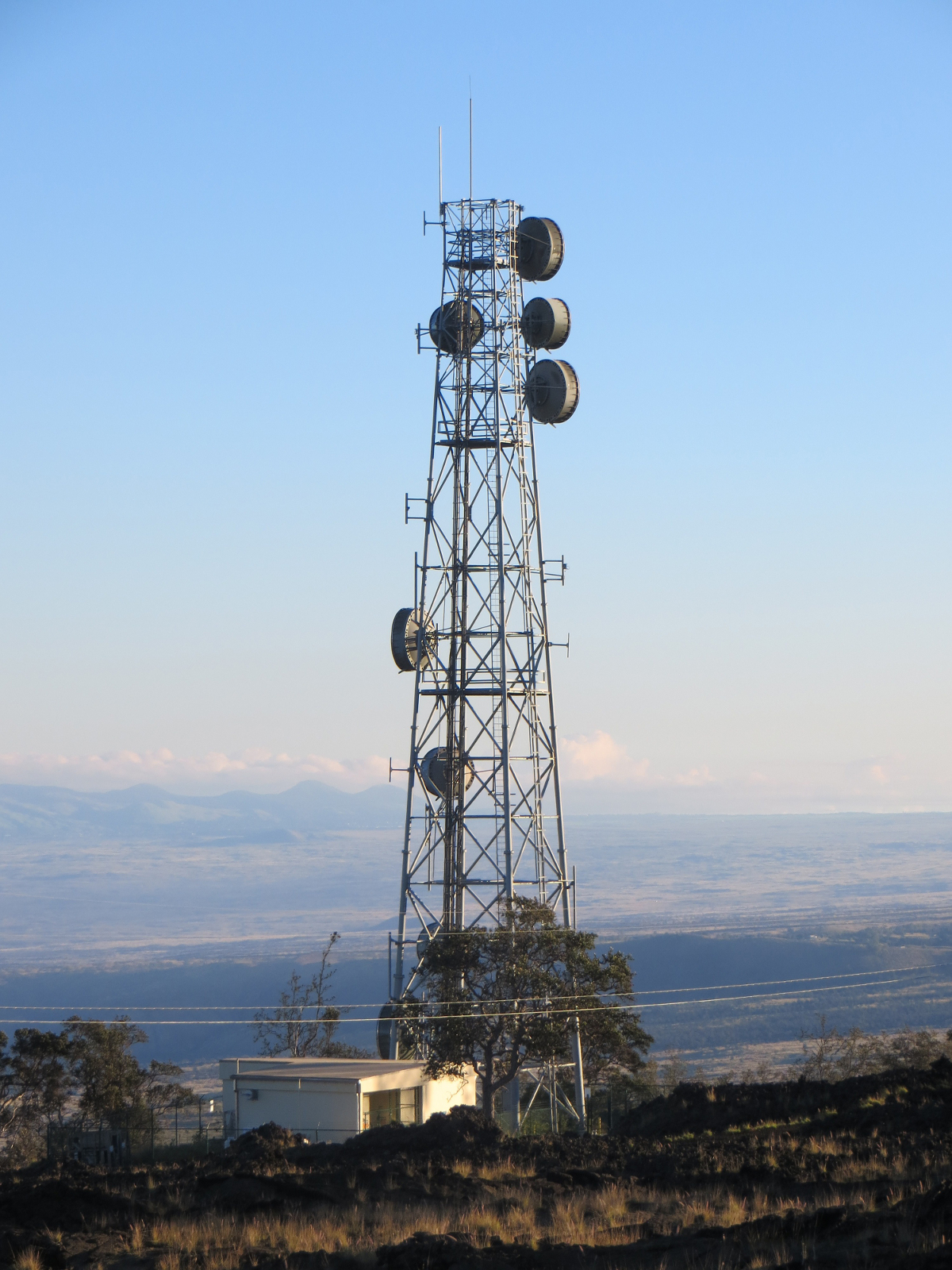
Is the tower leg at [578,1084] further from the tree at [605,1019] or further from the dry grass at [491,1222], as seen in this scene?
the dry grass at [491,1222]

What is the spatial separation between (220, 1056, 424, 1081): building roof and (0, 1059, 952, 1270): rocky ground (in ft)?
19.7

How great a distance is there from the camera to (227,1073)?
1800 inches

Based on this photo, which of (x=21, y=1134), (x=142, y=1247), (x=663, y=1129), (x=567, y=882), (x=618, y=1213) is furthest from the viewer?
(x=21, y=1134)

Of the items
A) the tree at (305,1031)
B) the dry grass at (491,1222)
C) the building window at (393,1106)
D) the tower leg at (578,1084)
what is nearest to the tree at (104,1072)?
the tree at (305,1031)

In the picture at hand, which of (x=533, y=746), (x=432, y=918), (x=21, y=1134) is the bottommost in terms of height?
(x=21, y=1134)

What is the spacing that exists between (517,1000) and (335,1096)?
595cm

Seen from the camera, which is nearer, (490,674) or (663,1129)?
(663,1129)

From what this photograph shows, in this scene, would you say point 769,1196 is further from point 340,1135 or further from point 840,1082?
point 340,1135

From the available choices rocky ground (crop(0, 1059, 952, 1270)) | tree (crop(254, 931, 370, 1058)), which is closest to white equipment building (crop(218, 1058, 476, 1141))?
rocky ground (crop(0, 1059, 952, 1270))

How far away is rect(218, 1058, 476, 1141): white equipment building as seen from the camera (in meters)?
38.7

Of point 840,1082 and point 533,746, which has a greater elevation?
point 533,746

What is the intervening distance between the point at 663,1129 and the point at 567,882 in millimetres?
10395

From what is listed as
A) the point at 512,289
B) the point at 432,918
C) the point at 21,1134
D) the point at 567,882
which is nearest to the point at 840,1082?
the point at 567,882

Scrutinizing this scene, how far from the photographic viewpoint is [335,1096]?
A: 3878cm
